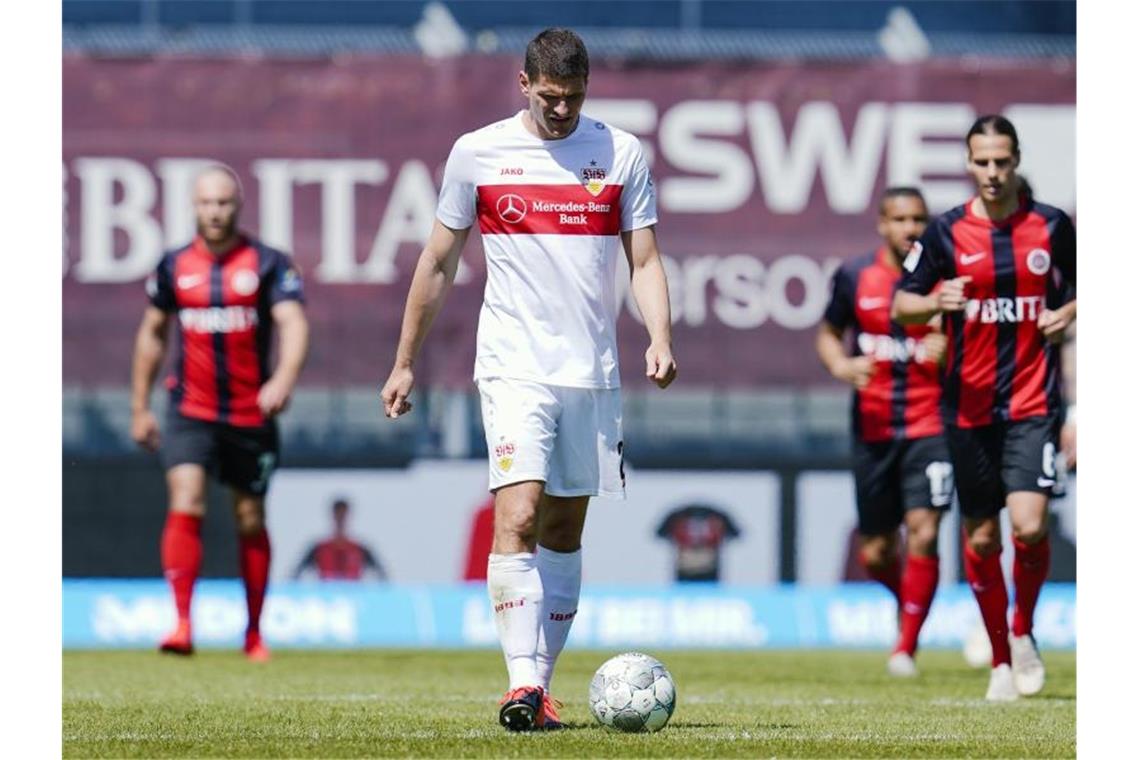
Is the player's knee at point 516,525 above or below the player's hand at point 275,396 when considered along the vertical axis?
below

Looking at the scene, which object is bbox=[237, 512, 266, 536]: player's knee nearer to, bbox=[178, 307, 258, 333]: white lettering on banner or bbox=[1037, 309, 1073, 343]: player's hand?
bbox=[178, 307, 258, 333]: white lettering on banner

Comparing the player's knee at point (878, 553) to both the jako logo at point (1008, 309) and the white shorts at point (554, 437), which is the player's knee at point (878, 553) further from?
the white shorts at point (554, 437)

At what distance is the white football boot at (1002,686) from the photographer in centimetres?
898

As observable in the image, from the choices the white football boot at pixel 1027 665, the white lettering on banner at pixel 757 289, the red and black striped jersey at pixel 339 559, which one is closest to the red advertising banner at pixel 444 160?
the white lettering on banner at pixel 757 289

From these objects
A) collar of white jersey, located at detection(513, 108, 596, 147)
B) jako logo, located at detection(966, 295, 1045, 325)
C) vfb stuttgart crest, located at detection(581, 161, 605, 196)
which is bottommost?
jako logo, located at detection(966, 295, 1045, 325)

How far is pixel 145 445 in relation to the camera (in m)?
11.9

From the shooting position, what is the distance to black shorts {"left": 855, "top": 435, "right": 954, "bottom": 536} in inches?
448

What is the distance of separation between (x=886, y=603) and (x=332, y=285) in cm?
388

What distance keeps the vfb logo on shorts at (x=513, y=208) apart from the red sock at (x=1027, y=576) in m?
2.81

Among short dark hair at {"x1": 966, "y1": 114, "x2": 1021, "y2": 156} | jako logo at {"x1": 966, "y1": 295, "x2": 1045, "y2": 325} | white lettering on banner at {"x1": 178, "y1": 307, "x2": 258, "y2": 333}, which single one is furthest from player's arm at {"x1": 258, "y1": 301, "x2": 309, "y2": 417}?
short dark hair at {"x1": 966, "y1": 114, "x2": 1021, "y2": 156}

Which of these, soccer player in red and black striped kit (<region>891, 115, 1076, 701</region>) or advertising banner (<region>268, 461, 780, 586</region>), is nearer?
soccer player in red and black striped kit (<region>891, 115, 1076, 701</region>)

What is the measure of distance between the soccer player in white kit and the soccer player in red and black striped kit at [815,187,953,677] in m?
4.28

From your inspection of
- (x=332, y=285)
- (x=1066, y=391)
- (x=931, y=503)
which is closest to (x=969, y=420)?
(x=931, y=503)
